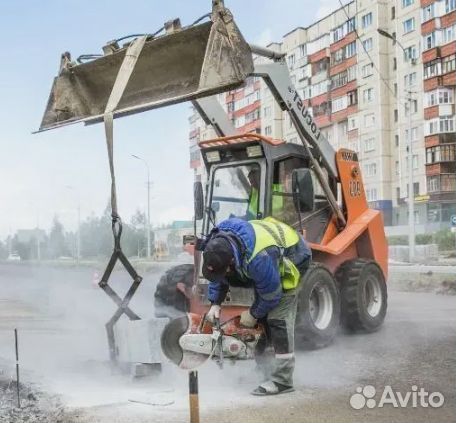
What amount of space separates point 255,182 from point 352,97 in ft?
139

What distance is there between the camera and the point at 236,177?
28.1ft

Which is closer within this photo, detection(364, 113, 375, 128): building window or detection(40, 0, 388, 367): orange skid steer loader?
detection(40, 0, 388, 367): orange skid steer loader

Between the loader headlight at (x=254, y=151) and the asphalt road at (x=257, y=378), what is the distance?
7.82 feet

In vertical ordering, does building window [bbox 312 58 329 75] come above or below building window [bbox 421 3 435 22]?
below

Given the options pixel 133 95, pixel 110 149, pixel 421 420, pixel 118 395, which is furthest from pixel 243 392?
pixel 133 95

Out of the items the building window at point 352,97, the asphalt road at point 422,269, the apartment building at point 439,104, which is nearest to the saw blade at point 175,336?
the asphalt road at point 422,269

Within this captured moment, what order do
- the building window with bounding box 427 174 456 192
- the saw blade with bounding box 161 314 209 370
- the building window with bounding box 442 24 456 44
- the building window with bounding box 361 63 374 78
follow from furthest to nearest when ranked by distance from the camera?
1. the building window with bounding box 361 63 374 78
2. the building window with bounding box 427 174 456 192
3. the building window with bounding box 442 24 456 44
4. the saw blade with bounding box 161 314 209 370

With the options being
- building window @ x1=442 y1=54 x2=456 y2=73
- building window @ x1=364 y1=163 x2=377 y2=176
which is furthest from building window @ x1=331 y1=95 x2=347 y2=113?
building window @ x1=442 y1=54 x2=456 y2=73

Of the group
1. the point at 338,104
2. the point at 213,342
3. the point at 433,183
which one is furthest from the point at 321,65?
the point at 213,342

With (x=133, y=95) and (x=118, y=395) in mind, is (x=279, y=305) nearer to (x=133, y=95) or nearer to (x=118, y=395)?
(x=118, y=395)

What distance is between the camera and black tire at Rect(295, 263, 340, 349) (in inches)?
308

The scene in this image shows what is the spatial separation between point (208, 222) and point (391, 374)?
3070mm

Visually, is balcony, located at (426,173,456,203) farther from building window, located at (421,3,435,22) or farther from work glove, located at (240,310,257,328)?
work glove, located at (240,310,257,328)

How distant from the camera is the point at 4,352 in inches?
342
